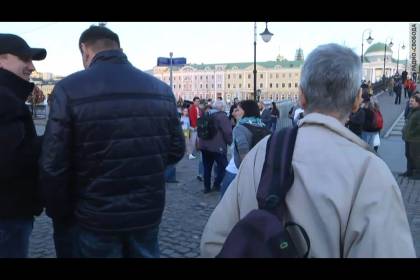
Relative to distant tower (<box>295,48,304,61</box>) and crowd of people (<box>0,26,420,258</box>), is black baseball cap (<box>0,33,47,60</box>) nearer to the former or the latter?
crowd of people (<box>0,26,420,258</box>)

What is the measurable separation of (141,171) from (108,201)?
0.77ft

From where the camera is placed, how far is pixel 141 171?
2.41 m

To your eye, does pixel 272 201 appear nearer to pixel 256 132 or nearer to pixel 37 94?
pixel 37 94

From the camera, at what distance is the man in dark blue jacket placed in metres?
2.26

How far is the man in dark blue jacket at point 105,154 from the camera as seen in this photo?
2258mm

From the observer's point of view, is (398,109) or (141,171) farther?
(398,109)

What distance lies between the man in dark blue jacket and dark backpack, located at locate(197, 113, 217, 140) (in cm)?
548

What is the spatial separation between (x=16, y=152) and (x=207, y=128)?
229 inches

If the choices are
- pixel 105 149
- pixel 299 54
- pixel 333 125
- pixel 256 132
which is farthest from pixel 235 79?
pixel 333 125

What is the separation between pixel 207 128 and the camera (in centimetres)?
804

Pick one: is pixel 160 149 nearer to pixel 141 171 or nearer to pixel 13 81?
pixel 141 171

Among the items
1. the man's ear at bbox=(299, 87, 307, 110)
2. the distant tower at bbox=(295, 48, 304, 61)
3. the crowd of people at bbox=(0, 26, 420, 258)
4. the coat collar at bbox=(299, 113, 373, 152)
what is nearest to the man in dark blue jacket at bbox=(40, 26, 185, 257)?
the crowd of people at bbox=(0, 26, 420, 258)
